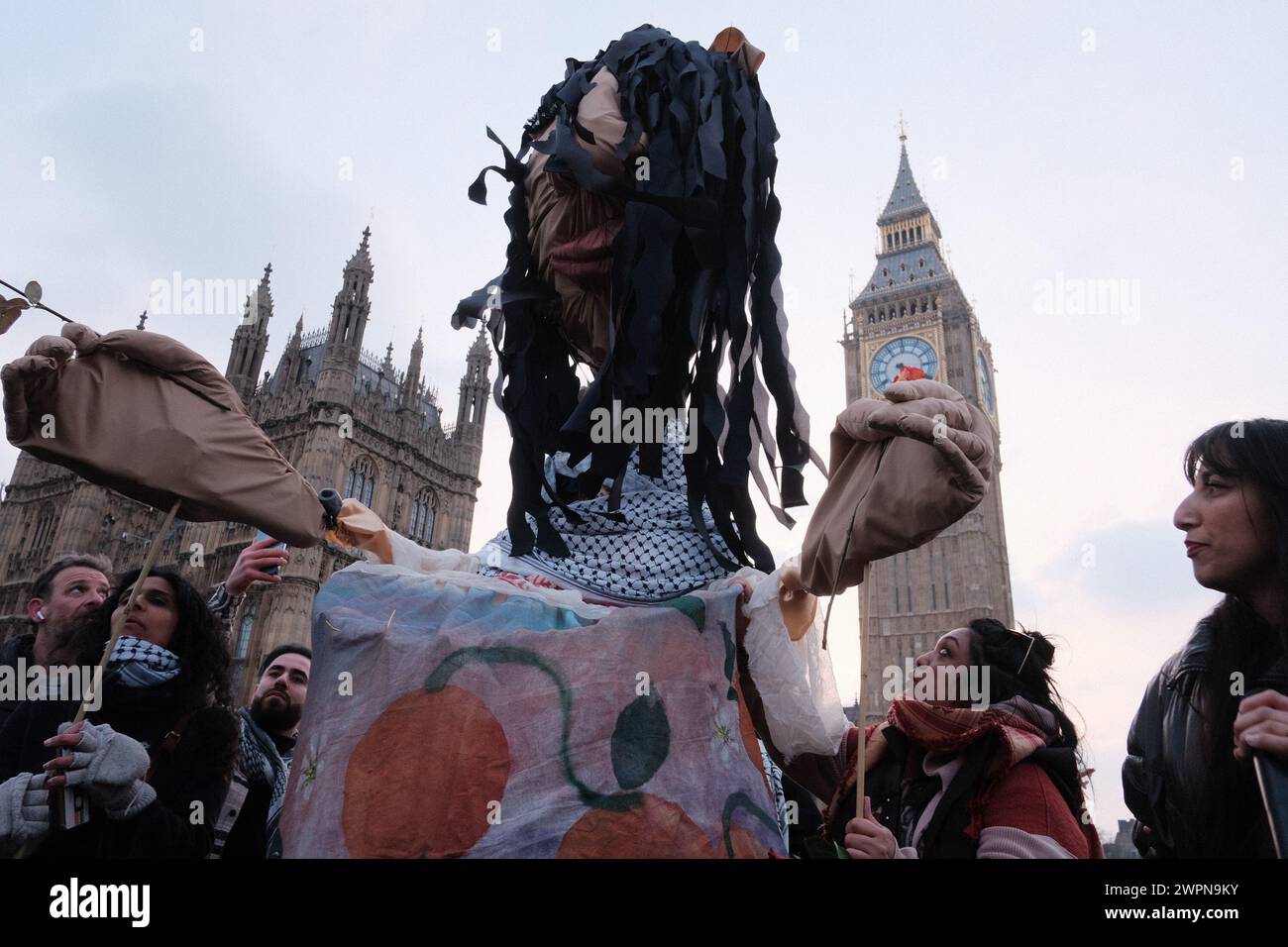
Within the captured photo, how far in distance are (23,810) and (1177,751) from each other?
225 centimetres

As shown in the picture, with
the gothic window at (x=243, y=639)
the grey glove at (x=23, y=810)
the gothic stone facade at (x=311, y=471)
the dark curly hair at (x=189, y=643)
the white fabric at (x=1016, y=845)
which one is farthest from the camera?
the gothic stone facade at (x=311, y=471)

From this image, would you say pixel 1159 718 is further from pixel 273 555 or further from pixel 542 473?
pixel 273 555

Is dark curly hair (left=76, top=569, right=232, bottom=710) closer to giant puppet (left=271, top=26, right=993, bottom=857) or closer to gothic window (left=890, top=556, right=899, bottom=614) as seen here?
giant puppet (left=271, top=26, right=993, bottom=857)

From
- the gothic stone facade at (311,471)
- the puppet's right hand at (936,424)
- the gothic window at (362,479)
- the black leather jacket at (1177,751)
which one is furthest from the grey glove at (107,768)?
the gothic window at (362,479)

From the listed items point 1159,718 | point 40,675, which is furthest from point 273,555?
point 1159,718

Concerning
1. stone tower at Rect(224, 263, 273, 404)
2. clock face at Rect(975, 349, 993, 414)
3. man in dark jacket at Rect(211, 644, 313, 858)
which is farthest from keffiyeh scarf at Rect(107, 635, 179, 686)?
clock face at Rect(975, 349, 993, 414)

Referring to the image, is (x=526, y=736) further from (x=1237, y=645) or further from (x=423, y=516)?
(x=423, y=516)

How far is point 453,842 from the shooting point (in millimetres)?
1214

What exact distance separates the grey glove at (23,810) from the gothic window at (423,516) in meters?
29.1

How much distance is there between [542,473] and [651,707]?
59cm

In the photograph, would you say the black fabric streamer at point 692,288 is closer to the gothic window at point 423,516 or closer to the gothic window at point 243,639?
the gothic window at point 243,639

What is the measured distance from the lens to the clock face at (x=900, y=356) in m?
44.0

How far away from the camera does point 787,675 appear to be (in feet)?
4.89

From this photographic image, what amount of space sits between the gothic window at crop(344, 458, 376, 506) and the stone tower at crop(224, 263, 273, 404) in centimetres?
587
